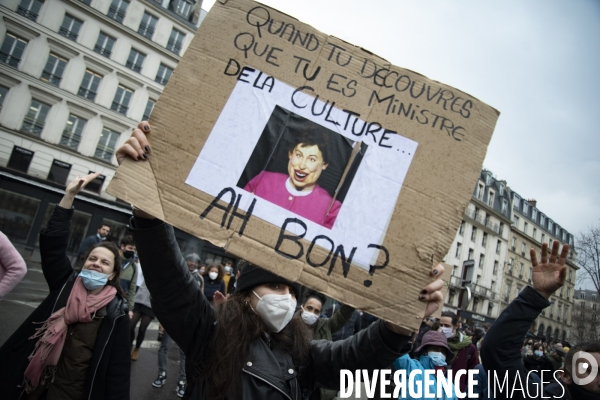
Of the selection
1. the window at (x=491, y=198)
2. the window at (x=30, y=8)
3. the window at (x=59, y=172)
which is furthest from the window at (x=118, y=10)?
the window at (x=491, y=198)

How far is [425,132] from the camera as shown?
1.78 metres

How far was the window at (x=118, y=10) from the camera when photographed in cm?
2334

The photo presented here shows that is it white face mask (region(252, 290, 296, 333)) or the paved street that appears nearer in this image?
white face mask (region(252, 290, 296, 333))

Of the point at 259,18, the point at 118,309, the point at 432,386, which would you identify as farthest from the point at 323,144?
the point at 432,386

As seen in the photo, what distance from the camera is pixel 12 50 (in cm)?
2030

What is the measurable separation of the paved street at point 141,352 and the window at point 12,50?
1756cm

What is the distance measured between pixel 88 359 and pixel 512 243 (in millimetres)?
52922

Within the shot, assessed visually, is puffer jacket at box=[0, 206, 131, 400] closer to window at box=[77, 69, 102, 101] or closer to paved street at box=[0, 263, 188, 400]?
paved street at box=[0, 263, 188, 400]

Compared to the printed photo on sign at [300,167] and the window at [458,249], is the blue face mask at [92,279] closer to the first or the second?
the printed photo on sign at [300,167]

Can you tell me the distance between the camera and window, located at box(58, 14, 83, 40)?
21.8 meters

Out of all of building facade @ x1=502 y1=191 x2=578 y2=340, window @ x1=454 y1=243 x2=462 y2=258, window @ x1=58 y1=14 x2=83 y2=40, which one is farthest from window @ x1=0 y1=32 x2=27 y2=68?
building facade @ x1=502 y1=191 x2=578 y2=340

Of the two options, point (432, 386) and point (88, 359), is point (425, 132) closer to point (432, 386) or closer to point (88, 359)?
point (88, 359)

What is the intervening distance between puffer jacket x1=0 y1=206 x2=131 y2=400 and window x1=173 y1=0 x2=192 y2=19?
2796 cm

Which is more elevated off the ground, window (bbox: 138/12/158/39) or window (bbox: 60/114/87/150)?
window (bbox: 138/12/158/39)
